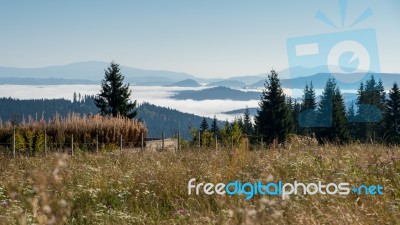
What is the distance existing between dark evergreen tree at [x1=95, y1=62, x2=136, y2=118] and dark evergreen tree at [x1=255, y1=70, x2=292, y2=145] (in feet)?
49.7

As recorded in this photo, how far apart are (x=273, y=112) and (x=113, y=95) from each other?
17832 millimetres

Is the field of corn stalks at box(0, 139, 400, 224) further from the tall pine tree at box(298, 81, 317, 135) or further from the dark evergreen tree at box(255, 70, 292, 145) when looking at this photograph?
the tall pine tree at box(298, 81, 317, 135)

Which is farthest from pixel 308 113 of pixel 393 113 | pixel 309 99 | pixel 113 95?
pixel 113 95

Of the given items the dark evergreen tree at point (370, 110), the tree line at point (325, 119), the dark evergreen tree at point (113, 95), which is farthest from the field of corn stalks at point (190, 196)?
the dark evergreen tree at point (370, 110)

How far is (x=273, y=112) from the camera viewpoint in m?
48.8

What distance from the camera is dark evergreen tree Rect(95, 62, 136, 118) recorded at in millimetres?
42750

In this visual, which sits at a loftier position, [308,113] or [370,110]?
[370,110]

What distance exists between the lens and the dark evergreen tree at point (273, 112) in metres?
48.5

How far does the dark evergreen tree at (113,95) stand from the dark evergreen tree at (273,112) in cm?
1515

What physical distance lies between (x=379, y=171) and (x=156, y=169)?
3952 millimetres

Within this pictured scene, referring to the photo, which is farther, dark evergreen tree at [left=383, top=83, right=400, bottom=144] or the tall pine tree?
the tall pine tree

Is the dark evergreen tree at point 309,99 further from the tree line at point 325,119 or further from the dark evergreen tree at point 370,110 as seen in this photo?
the dark evergreen tree at point 370,110

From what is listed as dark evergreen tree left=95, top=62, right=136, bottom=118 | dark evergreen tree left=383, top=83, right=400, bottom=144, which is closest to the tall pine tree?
dark evergreen tree left=383, top=83, right=400, bottom=144

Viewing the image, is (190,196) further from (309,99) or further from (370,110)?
(309,99)
